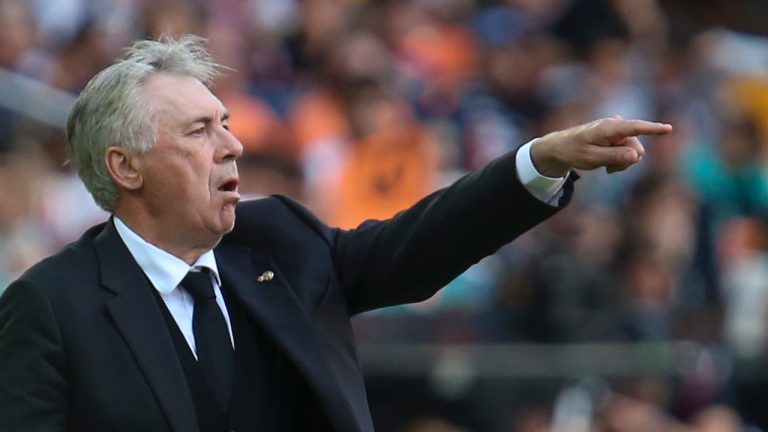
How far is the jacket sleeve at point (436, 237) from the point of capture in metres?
3.44

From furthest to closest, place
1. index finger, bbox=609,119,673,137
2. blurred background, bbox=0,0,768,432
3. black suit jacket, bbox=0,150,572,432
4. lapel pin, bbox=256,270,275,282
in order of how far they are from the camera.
Answer: blurred background, bbox=0,0,768,432, lapel pin, bbox=256,270,275,282, black suit jacket, bbox=0,150,572,432, index finger, bbox=609,119,673,137

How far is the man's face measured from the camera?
3498mm

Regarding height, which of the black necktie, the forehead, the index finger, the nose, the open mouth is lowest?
the black necktie

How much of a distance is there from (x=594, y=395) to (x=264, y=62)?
329cm

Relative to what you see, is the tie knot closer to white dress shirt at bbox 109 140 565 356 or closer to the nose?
white dress shirt at bbox 109 140 565 356

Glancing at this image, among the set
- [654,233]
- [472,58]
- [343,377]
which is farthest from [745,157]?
[343,377]

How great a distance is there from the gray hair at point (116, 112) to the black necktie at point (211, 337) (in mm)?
267

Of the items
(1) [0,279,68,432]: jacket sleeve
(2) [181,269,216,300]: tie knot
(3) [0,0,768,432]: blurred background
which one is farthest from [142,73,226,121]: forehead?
(3) [0,0,768,432]: blurred background

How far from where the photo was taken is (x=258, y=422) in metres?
3.49

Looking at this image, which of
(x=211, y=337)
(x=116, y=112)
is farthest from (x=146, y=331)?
(x=116, y=112)

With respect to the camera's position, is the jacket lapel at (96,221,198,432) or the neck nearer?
the jacket lapel at (96,221,198,432)

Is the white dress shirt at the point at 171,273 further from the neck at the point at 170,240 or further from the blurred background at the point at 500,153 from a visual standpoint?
the blurred background at the point at 500,153

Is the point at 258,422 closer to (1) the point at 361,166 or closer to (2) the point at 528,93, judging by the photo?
(1) the point at 361,166

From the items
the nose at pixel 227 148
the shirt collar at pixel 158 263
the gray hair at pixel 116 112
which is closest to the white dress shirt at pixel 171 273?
the shirt collar at pixel 158 263
